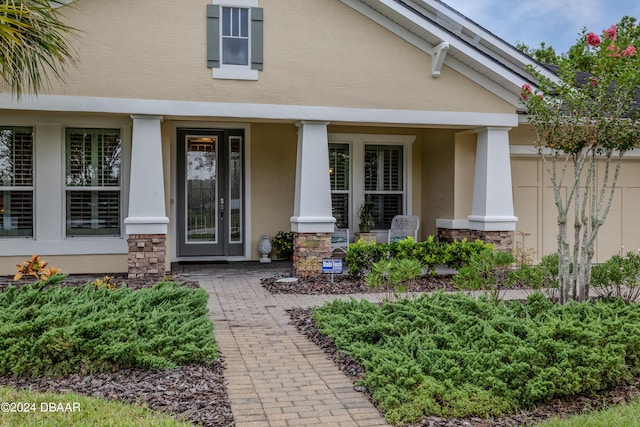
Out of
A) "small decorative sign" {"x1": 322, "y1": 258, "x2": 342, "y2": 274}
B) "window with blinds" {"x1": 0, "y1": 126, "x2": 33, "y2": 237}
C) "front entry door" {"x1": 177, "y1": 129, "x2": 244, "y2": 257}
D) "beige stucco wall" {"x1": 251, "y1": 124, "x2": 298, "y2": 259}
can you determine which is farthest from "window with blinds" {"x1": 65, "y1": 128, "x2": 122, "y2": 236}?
"small decorative sign" {"x1": 322, "y1": 258, "x2": 342, "y2": 274}

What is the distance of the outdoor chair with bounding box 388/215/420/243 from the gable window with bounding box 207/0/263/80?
4.54m

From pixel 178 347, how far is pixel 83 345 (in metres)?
0.78

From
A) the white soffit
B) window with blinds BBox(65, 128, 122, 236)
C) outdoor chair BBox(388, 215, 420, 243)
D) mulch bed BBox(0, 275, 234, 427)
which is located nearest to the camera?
mulch bed BBox(0, 275, 234, 427)

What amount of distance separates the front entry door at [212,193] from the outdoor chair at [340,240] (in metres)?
2.08

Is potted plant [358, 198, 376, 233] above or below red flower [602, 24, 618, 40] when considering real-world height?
below

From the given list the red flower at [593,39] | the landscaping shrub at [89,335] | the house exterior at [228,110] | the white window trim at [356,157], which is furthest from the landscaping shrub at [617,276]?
the white window trim at [356,157]

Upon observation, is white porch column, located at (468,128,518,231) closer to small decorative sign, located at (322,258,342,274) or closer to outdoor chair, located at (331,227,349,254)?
outdoor chair, located at (331,227,349,254)

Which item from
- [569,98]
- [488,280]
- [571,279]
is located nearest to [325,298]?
[488,280]

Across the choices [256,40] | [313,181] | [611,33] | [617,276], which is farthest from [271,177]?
[611,33]

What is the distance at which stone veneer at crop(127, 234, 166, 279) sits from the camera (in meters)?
9.45

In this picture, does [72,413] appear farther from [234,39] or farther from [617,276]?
[234,39]

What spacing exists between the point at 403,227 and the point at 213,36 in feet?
18.5

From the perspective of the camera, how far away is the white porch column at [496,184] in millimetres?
10625

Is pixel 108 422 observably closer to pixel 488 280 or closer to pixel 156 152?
pixel 488 280
